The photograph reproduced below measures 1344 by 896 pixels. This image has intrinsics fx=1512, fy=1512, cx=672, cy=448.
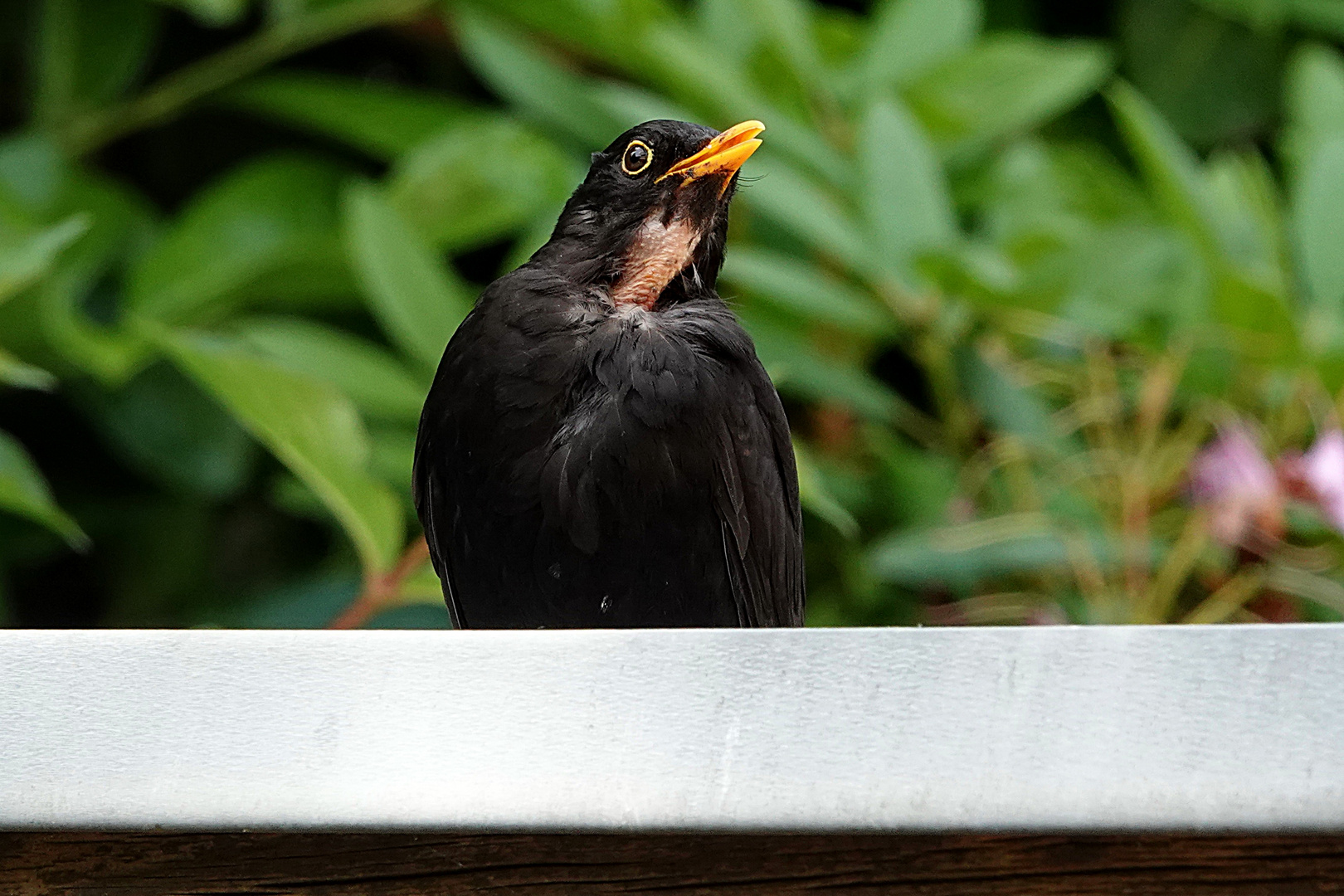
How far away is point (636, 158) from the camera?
108 cm

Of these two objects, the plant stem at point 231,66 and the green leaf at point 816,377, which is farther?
the plant stem at point 231,66

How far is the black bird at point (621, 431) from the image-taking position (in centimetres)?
95

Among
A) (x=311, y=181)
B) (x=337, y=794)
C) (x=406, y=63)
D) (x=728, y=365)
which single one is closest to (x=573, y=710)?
(x=337, y=794)

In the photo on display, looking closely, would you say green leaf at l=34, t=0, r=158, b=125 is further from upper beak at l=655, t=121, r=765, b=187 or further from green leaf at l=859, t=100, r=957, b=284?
upper beak at l=655, t=121, r=765, b=187

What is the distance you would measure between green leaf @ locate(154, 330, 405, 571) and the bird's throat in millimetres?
361

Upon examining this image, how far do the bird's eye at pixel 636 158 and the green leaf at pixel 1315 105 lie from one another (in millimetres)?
1062

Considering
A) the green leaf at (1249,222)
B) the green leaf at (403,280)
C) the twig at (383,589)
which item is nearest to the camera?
the twig at (383,589)

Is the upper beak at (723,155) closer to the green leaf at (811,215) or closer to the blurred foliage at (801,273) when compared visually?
the blurred foliage at (801,273)

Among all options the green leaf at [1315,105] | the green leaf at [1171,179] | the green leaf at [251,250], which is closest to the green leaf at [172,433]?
the green leaf at [251,250]

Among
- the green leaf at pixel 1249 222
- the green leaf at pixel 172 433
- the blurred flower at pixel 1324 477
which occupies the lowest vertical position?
the green leaf at pixel 172 433

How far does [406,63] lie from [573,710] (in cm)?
216

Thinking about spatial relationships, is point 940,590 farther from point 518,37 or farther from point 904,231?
point 518,37

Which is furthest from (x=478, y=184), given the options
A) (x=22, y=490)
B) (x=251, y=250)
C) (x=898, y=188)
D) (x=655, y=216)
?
(x=655, y=216)

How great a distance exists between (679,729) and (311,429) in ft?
2.56
